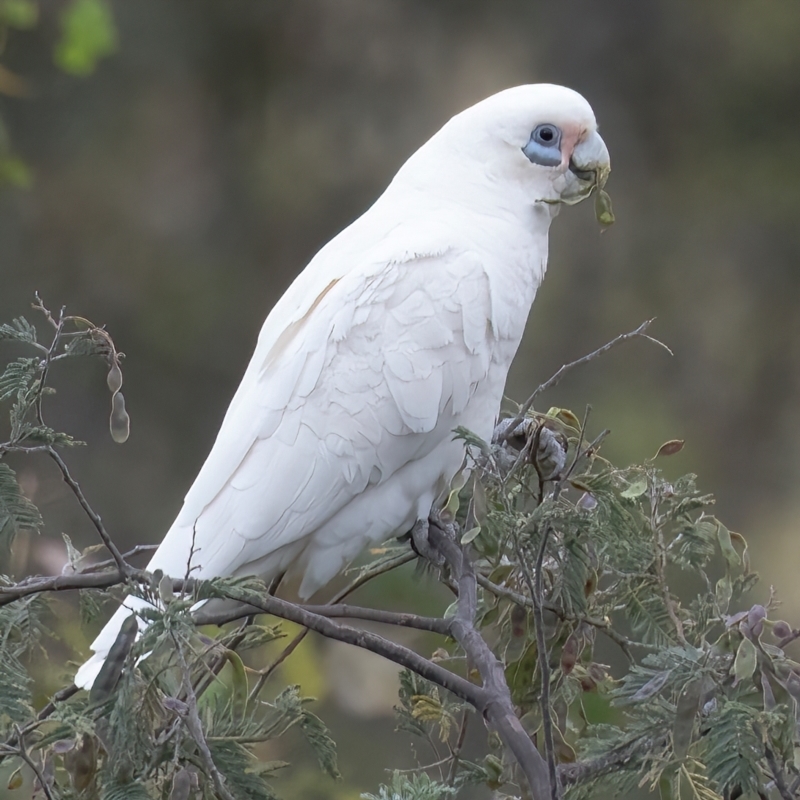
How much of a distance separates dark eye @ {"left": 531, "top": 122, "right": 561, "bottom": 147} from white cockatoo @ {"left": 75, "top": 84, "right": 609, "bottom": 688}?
0.02 m

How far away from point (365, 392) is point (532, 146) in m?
0.48

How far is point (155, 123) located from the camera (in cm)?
461

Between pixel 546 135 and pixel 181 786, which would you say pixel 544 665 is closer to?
pixel 181 786

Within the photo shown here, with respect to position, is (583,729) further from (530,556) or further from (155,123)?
(155,123)

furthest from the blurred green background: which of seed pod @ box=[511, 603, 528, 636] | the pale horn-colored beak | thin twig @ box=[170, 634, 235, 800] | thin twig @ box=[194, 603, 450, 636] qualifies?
thin twig @ box=[170, 634, 235, 800]

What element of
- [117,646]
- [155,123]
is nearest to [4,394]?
[117,646]

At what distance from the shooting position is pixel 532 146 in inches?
68.7

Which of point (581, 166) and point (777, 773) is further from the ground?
point (581, 166)

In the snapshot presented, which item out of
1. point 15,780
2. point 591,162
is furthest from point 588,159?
point 15,780

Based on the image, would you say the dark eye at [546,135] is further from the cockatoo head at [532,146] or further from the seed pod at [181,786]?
the seed pod at [181,786]

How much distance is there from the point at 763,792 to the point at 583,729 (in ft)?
1.41

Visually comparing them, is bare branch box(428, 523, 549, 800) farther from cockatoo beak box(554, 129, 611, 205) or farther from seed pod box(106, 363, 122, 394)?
cockatoo beak box(554, 129, 611, 205)

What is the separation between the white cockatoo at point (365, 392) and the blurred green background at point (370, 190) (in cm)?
253

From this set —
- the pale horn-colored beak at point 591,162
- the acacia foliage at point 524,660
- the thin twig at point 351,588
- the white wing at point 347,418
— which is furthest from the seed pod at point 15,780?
the pale horn-colored beak at point 591,162
